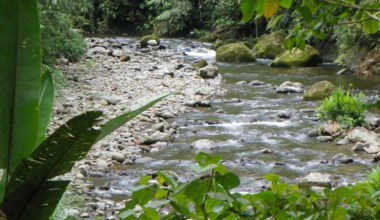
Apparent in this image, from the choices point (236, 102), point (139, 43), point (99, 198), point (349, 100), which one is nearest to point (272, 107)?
point (236, 102)

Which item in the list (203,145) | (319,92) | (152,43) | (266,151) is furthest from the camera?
(152,43)

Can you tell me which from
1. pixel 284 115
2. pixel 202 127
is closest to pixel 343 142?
pixel 284 115

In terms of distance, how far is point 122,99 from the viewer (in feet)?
32.0

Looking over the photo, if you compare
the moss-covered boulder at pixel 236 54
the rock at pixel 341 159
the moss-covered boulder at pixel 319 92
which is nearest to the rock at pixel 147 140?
the rock at pixel 341 159

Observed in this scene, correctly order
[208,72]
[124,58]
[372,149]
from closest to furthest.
Answer: [372,149]
[208,72]
[124,58]

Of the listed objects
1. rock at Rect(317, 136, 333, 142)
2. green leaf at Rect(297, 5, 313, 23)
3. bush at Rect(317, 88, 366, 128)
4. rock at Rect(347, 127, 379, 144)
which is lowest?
rock at Rect(317, 136, 333, 142)

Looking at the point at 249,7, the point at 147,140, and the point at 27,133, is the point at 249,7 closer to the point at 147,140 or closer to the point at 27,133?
the point at 27,133

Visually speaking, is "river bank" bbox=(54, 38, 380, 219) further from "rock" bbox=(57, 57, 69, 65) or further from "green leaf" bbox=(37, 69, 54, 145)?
"green leaf" bbox=(37, 69, 54, 145)

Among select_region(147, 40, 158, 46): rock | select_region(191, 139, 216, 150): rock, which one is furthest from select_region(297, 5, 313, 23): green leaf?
select_region(147, 40, 158, 46): rock

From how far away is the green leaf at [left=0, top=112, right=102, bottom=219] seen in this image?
2.90ft

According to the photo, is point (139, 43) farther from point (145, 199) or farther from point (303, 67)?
point (145, 199)

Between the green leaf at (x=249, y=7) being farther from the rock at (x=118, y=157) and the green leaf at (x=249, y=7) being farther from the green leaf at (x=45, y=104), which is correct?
the rock at (x=118, y=157)

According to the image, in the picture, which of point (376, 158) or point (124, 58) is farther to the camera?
point (124, 58)

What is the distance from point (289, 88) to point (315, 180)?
5.36 m
